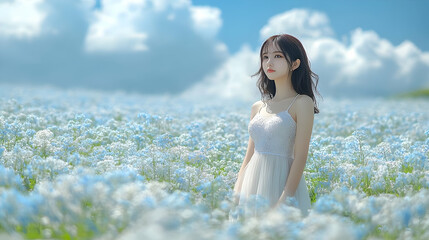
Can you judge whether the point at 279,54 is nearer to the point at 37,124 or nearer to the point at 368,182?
the point at 368,182

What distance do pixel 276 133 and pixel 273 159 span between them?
298mm

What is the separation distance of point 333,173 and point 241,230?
12.4 ft

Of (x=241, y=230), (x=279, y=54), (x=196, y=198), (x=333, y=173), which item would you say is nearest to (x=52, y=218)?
(x=241, y=230)

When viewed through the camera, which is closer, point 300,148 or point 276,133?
point 300,148

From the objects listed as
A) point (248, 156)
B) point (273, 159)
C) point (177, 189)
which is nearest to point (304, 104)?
point (273, 159)

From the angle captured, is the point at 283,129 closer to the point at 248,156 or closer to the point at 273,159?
the point at 273,159

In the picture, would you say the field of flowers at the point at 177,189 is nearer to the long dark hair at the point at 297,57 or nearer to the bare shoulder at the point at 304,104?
the bare shoulder at the point at 304,104

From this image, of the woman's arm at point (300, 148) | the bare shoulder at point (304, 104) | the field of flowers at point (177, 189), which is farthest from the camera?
the bare shoulder at point (304, 104)

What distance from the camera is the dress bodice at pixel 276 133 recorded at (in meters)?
4.52

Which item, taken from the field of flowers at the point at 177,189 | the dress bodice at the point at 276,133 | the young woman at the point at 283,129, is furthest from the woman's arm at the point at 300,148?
the field of flowers at the point at 177,189

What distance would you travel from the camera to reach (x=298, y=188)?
15.3 feet

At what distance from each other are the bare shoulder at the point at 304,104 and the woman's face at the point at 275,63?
37cm

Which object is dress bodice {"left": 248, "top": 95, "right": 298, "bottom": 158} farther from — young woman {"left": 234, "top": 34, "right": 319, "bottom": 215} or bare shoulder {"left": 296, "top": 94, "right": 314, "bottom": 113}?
bare shoulder {"left": 296, "top": 94, "right": 314, "bottom": 113}

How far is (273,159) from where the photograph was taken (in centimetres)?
462
